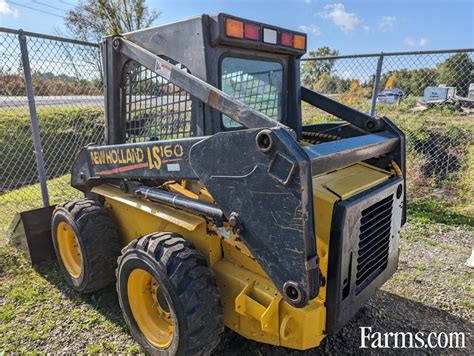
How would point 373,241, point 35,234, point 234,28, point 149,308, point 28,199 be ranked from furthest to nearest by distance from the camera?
point 28,199 < point 35,234 < point 149,308 < point 373,241 < point 234,28

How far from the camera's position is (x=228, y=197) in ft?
6.05

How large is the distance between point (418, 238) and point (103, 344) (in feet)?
11.8

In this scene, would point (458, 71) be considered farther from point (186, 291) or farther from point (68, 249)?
point (68, 249)

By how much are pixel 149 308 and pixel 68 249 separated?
129 cm

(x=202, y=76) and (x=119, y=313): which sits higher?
(x=202, y=76)

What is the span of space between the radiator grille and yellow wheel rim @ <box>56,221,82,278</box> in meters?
2.47

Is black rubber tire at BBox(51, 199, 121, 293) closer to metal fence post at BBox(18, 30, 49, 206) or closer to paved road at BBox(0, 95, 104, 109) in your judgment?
metal fence post at BBox(18, 30, 49, 206)

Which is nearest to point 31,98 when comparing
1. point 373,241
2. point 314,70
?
point 373,241

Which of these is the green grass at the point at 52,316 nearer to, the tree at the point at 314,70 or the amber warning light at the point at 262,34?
the amber warning light at the point at 262,34

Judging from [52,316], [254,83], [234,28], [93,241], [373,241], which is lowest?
[52,316]

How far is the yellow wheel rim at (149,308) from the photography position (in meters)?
2.39

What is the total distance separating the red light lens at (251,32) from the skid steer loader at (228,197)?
0.03m

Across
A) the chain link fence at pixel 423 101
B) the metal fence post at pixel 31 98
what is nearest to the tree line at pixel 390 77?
the chain link fence at pixel 423 101

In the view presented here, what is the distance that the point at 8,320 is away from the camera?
113 inches
